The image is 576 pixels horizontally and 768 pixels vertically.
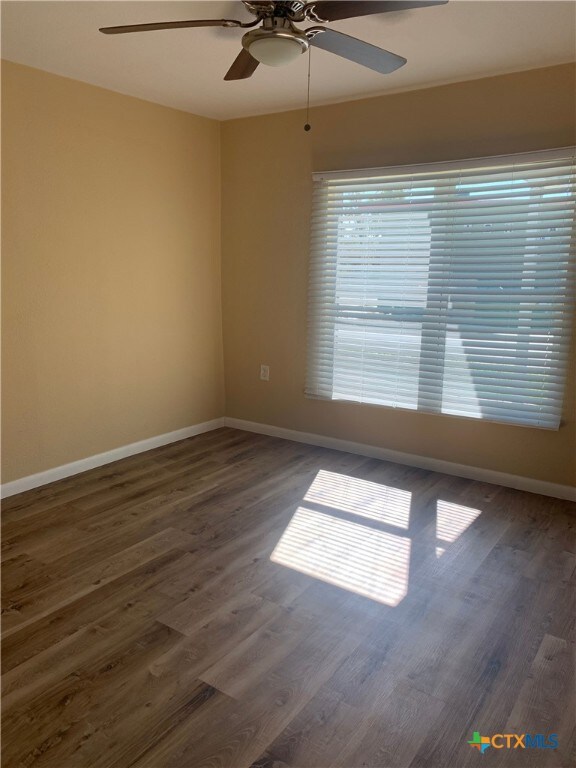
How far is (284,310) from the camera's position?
424 cm

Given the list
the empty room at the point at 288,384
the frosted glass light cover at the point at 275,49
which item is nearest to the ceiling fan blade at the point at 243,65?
the empty room at the point at 288,384

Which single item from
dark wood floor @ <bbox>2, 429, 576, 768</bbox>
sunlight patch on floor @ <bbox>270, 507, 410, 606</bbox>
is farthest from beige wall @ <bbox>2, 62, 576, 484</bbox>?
sunlight patch on floor @ <bbox>270, 507, 410, 606</bbox>

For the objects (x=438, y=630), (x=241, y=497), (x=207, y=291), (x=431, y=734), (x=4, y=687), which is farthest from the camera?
(x=207, y=291)

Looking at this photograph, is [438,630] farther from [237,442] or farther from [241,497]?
[237,442]

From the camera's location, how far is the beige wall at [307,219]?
3164mm

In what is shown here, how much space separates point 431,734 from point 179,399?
3.14 meters

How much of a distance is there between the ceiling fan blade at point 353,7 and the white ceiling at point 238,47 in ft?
1.73

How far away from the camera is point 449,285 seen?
3430mm

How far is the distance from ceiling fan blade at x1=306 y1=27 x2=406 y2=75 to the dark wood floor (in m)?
2.21

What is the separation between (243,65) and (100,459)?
2.62 meters

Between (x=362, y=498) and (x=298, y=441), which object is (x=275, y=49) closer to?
(x=362, y=498)

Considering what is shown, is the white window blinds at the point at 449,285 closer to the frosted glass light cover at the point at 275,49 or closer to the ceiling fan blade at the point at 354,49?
the ceiling fan blade at the point at 354,49

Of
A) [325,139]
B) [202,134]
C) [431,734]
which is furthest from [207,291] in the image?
[431,734]

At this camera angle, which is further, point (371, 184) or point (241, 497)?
point (371, 184)
